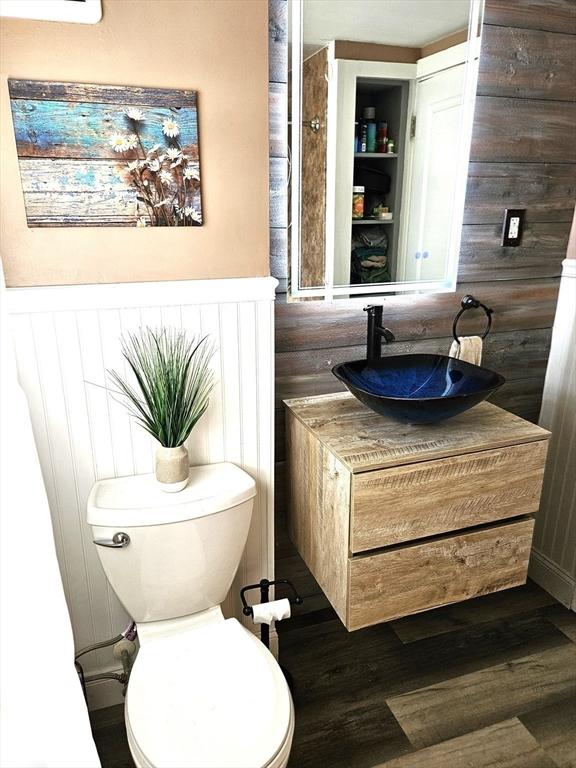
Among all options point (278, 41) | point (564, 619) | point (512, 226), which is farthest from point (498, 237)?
point (564, 619)

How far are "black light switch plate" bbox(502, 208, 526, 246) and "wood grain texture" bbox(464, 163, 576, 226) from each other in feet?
0.06

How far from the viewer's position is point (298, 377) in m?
1.85

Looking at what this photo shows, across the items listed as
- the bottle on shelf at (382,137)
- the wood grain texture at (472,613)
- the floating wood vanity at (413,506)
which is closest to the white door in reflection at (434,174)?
the bottle on shelf at (382,137)

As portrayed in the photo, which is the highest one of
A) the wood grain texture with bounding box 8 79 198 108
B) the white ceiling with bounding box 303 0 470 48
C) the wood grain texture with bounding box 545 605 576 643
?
the white ceiling with bounding box 303 0 470 48

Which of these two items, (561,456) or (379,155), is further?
(561,456)

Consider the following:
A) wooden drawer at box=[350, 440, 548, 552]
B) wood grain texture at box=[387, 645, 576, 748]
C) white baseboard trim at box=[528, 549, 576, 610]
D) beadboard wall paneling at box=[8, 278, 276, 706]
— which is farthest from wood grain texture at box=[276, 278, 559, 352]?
wood grain texture at box=[387, 645, 576, 748]

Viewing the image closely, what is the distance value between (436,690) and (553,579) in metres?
0.70

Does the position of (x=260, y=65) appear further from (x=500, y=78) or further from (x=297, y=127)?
(x=500, y=78)

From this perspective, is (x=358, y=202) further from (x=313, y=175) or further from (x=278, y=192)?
(x=278, y=192)

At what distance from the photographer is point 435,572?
158 cm

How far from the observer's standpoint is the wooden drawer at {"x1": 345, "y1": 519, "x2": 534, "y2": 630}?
1502 mm

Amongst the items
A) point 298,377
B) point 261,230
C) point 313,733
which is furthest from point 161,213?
point 313,733

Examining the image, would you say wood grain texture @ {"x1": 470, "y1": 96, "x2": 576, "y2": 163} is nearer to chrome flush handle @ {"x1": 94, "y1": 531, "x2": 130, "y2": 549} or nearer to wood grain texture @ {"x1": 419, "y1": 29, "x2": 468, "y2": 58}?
wood grain texture @ {"x1": 419, "y1": 29, "x2": 468, "y2": 58}

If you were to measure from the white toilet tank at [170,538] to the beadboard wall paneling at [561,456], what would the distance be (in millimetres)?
1225
